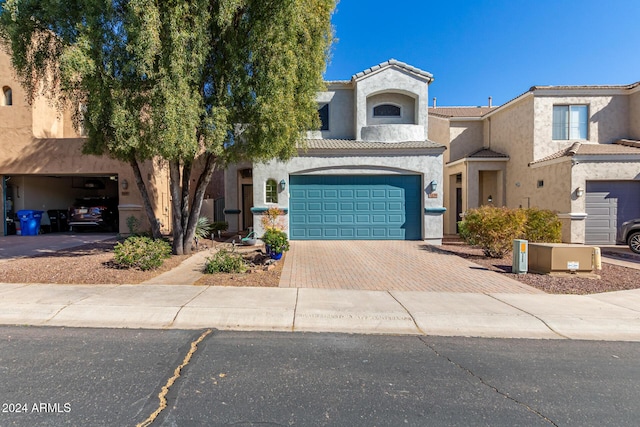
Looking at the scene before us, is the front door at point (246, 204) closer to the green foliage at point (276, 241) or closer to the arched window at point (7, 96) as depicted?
the green foliage at point (276, 241)

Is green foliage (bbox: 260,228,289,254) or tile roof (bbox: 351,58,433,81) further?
tile roof (bbox: 351,58,433,81)

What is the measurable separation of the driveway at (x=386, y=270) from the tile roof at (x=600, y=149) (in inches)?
270

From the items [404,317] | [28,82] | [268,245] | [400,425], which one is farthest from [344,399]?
[28,82]

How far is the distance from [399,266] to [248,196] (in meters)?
10.00

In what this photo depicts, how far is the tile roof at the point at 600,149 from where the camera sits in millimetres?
13703

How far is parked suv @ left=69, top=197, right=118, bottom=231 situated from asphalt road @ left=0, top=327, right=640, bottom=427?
13.7 metres

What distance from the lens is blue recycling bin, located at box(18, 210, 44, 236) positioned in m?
15.8

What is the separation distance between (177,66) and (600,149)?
16.1 metres

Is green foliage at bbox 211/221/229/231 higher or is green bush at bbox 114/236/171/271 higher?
green foliage at bbox 211/221/229/231

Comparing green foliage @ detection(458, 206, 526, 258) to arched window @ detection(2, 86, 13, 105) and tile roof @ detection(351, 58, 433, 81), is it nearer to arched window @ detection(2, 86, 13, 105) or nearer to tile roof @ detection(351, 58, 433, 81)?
tile roof @ detection(351, 58, 433, 81)

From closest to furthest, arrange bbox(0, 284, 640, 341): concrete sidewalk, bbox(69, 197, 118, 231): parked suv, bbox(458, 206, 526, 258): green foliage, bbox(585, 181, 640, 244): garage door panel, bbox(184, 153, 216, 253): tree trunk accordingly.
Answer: bbox(0, 284, 640, 341): concrete sidewalk, bbox(184, 153, 216, 253): tree trunk, bbox(458, 206, 526, 258): green foliage, bbox(585, 181, 640, 244): garage door panel, bbox(69, 197, 118, 231): parked suv

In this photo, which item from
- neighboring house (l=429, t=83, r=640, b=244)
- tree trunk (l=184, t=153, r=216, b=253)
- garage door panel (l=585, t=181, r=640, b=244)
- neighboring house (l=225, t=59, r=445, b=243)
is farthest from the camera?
neighboring house (l=225, t=59, r=445, b=243)

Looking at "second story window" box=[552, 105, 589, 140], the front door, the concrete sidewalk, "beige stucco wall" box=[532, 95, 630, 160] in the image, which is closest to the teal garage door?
the front door

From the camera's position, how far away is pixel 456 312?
5914 millimetres
